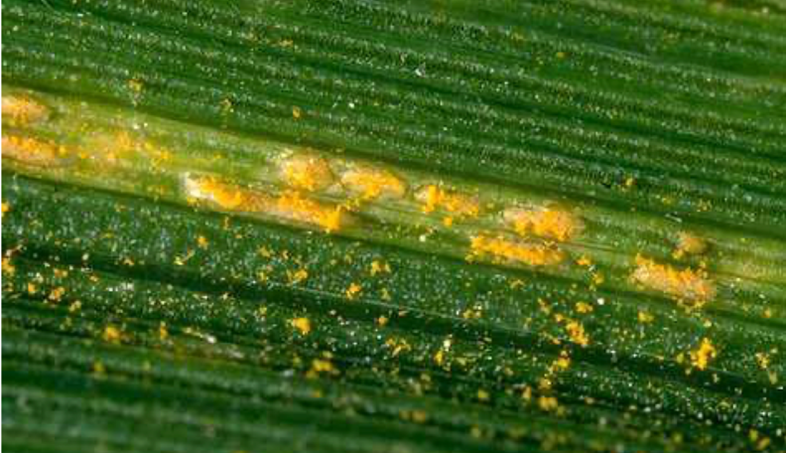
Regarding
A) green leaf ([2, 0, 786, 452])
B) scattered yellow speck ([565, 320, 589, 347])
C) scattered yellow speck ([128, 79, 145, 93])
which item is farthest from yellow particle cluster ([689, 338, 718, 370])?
scattered yellow speck ([128, 79, 145, 93])

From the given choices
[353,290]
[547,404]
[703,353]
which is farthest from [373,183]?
[703,353]

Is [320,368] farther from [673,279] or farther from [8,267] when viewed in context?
[673,279]

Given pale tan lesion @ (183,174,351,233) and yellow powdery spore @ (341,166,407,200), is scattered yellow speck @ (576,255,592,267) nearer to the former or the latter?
yellow powdery spore @ (341,166,407,200)

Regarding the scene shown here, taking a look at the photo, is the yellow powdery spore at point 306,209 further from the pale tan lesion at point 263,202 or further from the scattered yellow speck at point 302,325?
the scattered yellow speck at point 302,325

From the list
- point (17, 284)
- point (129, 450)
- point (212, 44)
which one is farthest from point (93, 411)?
point (212, 44)

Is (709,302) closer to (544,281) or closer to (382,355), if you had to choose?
(544,281)
